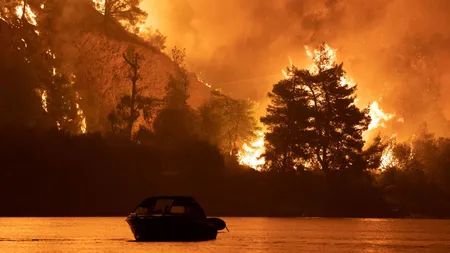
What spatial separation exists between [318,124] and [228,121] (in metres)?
29.2

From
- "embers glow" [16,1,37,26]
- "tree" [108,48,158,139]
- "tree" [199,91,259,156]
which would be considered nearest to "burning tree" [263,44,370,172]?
"tree" [199,91,259,156]

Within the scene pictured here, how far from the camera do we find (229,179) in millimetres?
156125

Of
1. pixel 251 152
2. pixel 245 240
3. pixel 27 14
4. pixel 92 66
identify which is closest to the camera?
pixel 245 240

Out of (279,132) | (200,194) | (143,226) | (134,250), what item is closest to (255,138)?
(279,132)

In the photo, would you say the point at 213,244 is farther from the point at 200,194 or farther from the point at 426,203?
the point at 426,203

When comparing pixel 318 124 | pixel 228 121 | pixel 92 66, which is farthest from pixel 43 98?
pixel 318 124

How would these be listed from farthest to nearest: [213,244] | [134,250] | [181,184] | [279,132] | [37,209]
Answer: [279,132] < [181,184] < [37,209] < [213,244] < [134,250]

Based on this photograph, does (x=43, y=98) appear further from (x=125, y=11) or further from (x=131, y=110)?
(x=125, y=11)

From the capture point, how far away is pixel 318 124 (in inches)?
6467

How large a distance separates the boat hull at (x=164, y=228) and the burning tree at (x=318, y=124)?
2564 inches

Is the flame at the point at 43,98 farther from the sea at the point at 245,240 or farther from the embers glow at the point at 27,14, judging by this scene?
the sea at the point at 245,240

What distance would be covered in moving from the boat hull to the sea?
3.51 feet

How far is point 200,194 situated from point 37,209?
25243 millimetres

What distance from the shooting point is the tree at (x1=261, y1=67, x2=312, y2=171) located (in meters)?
161
